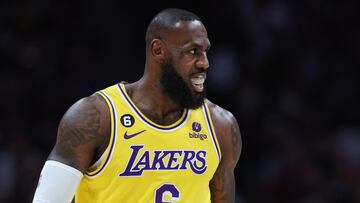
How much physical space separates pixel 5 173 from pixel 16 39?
199cm

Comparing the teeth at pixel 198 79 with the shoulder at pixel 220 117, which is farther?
the shoulder at pixel 220 117

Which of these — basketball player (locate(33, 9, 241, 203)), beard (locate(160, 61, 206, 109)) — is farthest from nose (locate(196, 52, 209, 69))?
beard (locate(160, 61, 206, 109))

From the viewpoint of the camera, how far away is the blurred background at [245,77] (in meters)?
8.45

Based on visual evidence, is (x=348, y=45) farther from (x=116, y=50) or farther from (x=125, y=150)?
(x=125, y=150)

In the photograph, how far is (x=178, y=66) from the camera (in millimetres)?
4207

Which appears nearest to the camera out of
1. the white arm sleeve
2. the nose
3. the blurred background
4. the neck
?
the white arm sleeve

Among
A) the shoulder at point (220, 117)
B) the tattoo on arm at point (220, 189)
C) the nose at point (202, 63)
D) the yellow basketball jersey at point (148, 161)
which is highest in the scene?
the nose at point (202, 63)

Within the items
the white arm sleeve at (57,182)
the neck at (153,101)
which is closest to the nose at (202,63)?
the neck at (153,101)

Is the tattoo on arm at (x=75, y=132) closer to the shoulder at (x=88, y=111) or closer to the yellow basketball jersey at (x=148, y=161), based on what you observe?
the shoulder at (x=88, y=111)

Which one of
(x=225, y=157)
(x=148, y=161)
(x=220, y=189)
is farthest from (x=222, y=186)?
(x=148, y=161)

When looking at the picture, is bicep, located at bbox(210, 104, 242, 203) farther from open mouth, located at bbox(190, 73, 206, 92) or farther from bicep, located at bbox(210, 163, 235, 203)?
open mouth, located at bbox(190, 73, 206, 92)

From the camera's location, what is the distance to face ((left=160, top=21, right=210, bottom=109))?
416cm

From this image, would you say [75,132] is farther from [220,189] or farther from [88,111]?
[220,189]

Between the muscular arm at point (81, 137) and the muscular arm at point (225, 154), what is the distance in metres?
0.67
